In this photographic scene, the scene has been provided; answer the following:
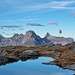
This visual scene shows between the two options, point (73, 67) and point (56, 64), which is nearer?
point (73, 67)

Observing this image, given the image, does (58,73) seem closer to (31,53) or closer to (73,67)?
(73,67)

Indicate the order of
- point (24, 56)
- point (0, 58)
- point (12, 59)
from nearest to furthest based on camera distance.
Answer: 1. point (0, 58)
2. point (12, 59)
3. point (24, 56)

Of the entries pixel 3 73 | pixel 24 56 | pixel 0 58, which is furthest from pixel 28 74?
pixel 24 56

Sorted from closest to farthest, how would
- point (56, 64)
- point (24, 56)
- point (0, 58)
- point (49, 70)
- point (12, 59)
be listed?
point (49, 70) → point (56, 64) → point (0, 58) → point (12, 59) → point (24, 56)

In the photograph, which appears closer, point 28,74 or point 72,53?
point 28,74

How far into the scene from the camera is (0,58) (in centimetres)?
13800

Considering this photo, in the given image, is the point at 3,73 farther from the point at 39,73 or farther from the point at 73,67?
the point at 73,67

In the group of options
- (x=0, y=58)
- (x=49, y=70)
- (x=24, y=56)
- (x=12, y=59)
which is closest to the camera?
(x=49, y=70)

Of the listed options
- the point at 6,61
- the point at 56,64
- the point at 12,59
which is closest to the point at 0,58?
the point at 6,61

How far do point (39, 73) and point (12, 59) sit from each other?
5830cm

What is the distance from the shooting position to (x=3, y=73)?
4090 inches

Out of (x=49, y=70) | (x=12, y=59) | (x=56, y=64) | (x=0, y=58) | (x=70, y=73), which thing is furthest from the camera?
(x=12, y=59)

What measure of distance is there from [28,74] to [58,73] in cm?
1370

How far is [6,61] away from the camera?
145250 mm
